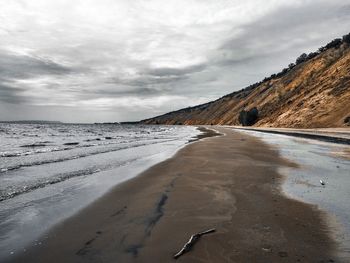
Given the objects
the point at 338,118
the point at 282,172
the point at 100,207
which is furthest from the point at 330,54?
the point at 100,207

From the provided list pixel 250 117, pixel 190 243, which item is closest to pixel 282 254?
pixel 190 243

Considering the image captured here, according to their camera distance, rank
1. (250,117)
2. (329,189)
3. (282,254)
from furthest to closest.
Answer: (250,117) → (329,189) → (282,254)

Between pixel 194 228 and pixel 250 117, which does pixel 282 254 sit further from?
pixel 250 117

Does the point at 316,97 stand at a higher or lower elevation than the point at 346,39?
lower

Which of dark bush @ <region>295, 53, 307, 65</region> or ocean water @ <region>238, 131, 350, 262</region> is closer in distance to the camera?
ocean water @ <region>238, 131, 350, 262</region>

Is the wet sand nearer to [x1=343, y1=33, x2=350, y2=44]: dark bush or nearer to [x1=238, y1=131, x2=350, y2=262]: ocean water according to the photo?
[x1=238, y1=131, x2=350, y2=262]: ocean water

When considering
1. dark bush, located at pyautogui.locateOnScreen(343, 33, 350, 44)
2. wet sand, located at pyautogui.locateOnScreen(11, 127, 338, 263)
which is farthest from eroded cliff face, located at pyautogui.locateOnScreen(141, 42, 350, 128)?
wet sand, located at pyautogui.locateOnScreen(11, 127, 338, 263)

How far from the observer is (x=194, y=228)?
18.5ft

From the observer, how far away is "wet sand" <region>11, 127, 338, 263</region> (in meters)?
4.51

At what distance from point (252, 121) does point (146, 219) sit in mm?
92046

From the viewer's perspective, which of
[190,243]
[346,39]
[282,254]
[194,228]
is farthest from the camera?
[346,39]

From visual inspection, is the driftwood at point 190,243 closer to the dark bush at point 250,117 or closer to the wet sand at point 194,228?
the wet sand at point 194,228

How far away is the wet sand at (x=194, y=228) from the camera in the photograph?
4.51 meters

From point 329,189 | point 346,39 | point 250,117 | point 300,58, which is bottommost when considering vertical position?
point 329,189
